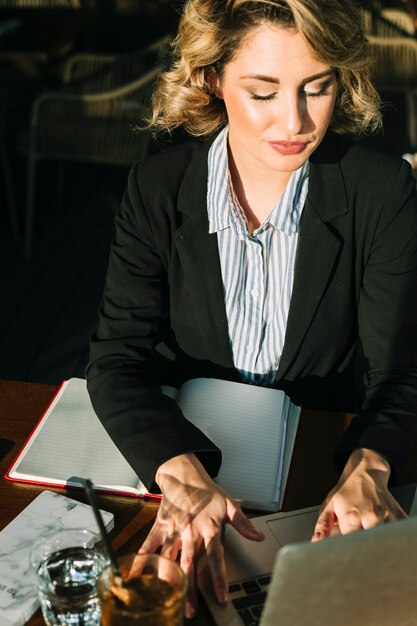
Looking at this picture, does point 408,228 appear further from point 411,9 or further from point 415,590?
point 411,9

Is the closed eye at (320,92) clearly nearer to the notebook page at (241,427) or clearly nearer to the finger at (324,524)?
the notebook page at (241,427)

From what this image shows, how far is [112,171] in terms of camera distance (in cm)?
474

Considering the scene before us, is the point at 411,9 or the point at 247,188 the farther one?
the point at 411,9

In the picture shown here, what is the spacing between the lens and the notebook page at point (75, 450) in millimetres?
1324

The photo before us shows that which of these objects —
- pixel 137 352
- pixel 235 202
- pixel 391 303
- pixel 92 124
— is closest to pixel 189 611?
pixel 137 352

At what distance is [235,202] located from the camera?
1657 millimetres

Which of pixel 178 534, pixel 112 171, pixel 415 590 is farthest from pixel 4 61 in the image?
pixel 415 590

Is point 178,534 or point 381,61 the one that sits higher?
point 381,61

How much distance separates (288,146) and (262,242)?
258 millimetres

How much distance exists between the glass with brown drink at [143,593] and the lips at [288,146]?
716 millimetres

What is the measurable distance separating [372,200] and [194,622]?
0.86 meters

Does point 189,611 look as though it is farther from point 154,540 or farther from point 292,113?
point 292,113

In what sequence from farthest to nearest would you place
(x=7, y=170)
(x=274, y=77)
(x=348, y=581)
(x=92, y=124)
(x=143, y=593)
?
1. (x=7, y=170)
2. (x=92, y=124)
3. (x=274, y=77)
4. (x=143, y=593)
5. (x=348, y=581)

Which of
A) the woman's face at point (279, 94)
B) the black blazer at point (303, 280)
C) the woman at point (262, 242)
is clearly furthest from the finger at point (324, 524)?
the woman's face at point (279, 94)
